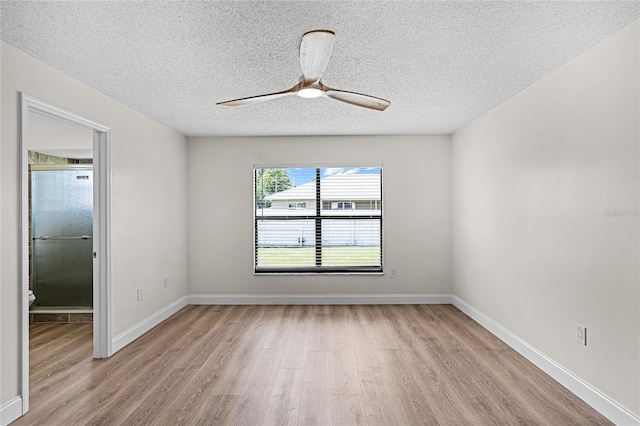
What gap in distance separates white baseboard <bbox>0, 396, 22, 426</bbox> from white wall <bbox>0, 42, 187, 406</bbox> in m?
0.03

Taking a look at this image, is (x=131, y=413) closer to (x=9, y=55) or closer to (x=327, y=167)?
(x=9, y=55)

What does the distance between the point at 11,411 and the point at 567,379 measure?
3727 millimetres

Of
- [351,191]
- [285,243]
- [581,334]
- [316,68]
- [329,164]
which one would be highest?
[316,68]

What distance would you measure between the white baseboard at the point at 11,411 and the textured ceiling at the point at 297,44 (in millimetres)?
2243

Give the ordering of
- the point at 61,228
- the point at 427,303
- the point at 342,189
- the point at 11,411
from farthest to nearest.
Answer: the point at 342,189 < the point at 427,303 < the point at 61,228 < the point at 11,411

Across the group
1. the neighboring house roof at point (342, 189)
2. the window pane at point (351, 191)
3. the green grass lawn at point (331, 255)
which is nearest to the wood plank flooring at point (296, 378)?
the green grass lawn at point (331, 255)

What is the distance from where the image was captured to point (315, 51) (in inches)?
74.7

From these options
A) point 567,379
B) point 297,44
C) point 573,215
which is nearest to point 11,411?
point 297,44

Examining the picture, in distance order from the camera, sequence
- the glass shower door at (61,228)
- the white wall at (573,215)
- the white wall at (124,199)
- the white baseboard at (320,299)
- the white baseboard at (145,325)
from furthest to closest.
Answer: the white baseboard at (320,299) → the glass shower door at (61,228) → the white baseboard at (145,325) → the white wall at (124,199) → the white wall at (573,215)

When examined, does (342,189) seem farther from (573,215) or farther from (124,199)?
(573,215)

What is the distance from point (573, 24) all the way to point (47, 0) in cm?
283

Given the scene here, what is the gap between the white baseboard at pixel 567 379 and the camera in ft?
7.39

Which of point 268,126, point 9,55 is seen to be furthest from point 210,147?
point 9,55

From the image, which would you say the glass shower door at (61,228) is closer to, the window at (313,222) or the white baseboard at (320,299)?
the white baseboard at (320,299)
